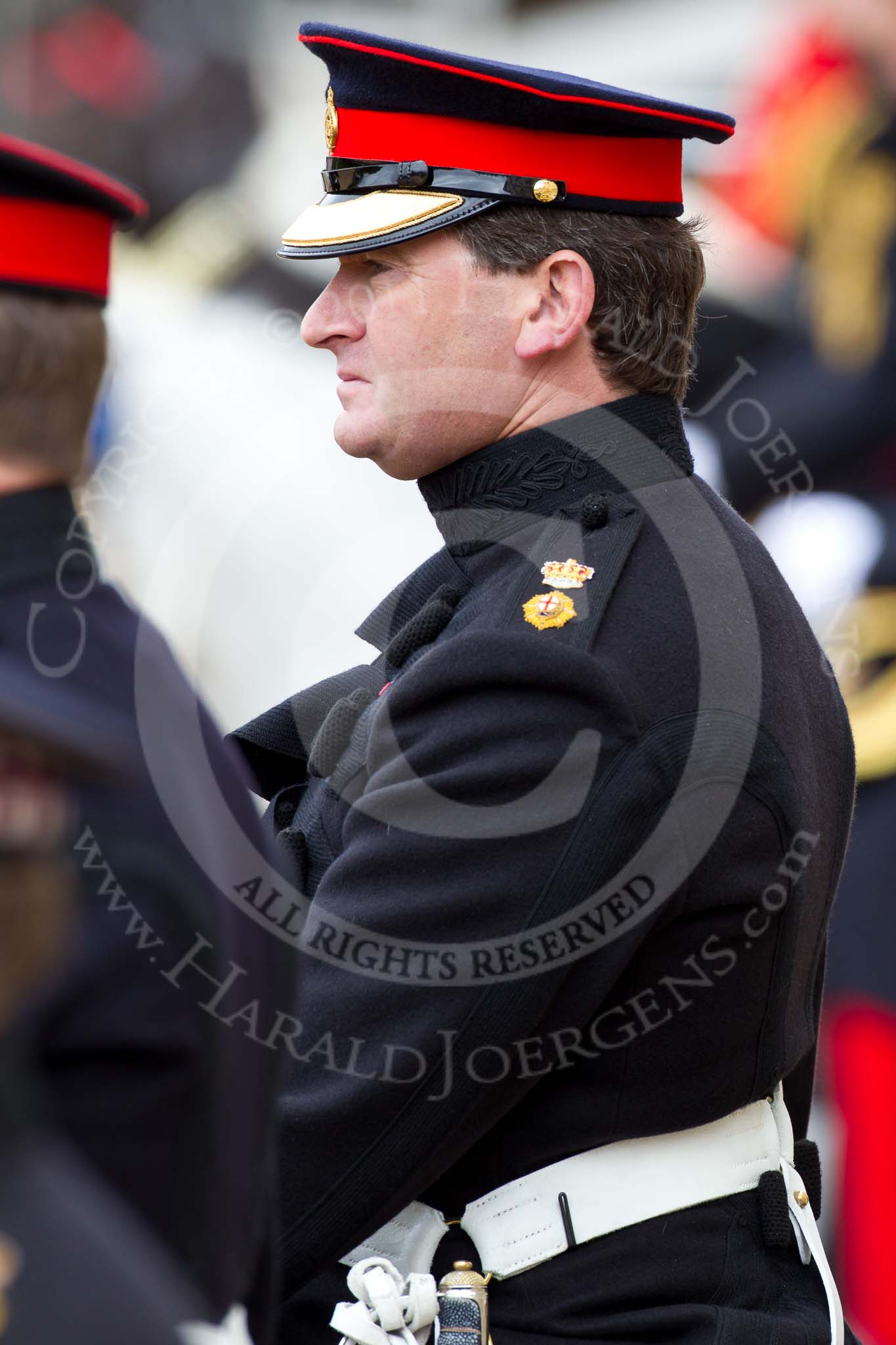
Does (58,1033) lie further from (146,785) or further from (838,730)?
(838,730)

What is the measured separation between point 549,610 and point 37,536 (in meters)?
0.66

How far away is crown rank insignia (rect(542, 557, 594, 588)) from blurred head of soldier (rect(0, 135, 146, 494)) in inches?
23.5

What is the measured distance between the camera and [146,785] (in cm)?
148

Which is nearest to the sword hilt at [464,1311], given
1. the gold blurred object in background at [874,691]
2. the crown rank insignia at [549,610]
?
the crown rank insignia at [549,610]

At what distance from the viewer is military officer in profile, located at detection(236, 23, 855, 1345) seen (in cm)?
208

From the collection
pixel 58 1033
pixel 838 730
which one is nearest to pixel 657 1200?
pixel 838 730

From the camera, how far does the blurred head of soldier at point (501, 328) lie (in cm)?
234

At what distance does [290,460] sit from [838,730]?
4.09m

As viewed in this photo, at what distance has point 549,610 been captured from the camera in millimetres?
2180

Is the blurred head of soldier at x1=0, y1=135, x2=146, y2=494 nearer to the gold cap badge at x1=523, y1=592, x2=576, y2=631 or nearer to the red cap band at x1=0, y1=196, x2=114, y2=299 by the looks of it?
the red cap band at x1=0, y1=196, x2=114, y2=299

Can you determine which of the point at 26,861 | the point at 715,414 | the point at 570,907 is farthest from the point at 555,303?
the point at 715,414

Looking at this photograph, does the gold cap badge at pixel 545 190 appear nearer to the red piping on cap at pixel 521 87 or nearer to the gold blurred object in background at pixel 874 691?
the red piping on cap at pixel 521 87

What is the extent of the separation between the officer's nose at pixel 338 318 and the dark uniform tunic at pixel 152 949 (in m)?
0.74

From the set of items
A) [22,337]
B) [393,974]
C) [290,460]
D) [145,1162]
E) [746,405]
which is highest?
[22,337]
